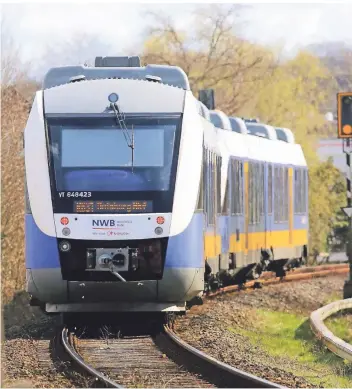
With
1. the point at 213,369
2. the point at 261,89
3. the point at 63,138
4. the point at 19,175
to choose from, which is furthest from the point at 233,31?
the point at 213,369

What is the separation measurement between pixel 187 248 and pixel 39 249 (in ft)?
5.84

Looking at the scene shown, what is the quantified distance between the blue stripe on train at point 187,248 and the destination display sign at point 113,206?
50 centimetres

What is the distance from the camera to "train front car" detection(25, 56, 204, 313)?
1505cm

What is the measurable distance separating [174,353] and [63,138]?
9.69 ft

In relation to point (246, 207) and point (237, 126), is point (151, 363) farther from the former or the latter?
point (237, 126)

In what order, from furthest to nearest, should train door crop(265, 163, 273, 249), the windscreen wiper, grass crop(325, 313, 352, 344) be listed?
train door crop(265, 163, 273, 249)
grass crop(325, 313, 352, 344)
the windscreen wiper

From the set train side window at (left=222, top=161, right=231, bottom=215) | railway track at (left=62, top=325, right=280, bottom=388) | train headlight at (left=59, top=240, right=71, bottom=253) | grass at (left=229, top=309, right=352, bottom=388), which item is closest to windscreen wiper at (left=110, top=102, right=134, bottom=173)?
train headlight at (left=59, top=240, right=71, bottom=253)

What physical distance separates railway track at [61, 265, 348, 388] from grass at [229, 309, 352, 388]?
952mm

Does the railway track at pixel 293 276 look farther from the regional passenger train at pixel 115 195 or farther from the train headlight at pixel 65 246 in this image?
the train headlight at pixel 65 246

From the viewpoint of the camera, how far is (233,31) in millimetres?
39344

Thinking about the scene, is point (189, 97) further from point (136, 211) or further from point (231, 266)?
point (231, 266)

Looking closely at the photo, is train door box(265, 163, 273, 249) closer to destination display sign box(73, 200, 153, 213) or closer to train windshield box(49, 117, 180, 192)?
train windshield box(49, 117, 180, 192)

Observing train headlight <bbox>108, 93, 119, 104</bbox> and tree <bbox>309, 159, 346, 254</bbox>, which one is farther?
tree <bbox>309, 159, 346, 254</bbox>

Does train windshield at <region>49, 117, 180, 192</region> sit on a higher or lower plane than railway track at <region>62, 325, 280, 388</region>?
higher
